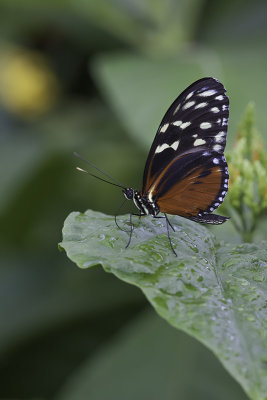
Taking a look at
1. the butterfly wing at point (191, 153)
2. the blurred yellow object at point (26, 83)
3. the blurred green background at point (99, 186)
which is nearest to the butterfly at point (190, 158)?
the butterfly wing at point (191, 153)

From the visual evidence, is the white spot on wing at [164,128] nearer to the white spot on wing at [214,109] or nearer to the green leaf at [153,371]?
the white spot on wing at [214,109]

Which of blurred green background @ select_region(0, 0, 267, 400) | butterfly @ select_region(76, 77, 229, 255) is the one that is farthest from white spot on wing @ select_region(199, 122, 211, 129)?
blurred green background @ select_region(0, 0, 267, 400)

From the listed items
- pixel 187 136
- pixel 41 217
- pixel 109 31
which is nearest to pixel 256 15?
pixel 109 31

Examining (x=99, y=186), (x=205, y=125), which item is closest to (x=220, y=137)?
(x=205, y=125)

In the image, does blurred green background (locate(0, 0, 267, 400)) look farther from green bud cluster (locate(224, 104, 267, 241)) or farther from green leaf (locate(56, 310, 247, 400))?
green bud cluster (locate(224, 104, 267, 241))

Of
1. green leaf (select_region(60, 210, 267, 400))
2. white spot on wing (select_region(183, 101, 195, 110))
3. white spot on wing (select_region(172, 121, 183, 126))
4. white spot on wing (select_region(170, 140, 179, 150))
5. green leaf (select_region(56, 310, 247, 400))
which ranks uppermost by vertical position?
white spot on wing (select_region(183, 101, 195, 110))

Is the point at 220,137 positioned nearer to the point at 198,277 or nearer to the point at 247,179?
the point at 247,179

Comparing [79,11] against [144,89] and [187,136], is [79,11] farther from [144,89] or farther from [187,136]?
[187,136]
